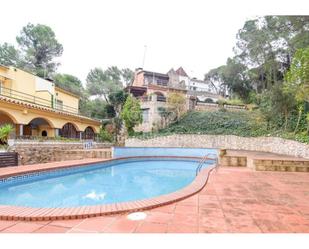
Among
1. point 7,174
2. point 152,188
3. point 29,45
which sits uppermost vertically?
point 29,45

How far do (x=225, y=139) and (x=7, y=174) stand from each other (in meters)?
15.7

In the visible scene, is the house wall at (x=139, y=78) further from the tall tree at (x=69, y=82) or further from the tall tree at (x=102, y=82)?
the tall tree at (x=69, y=82)

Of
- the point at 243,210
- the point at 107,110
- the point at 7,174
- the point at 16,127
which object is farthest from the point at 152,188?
the point at 107,110

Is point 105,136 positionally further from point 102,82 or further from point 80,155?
point 102,82

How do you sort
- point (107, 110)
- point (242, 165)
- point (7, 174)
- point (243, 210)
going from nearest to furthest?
1. point (243, 210)
2. point (7, 174)
3. point (242, 165)
4. point (107, 110)

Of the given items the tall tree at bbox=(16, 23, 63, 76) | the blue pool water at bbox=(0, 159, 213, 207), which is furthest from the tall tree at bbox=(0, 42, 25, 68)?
the blue pool water at bbox=(0, 159, 213, 207)

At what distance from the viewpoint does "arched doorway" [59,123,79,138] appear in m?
19.4

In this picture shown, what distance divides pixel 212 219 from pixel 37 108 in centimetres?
1391

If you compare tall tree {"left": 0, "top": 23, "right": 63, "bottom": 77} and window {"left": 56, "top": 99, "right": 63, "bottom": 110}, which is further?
tall tree {"left": 0, "top": 23, "right": 63, "bottom": 77}

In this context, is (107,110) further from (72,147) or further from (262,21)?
(262,21)

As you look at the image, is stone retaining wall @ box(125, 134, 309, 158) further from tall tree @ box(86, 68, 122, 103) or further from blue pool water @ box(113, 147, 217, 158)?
tall tree @ box(86, 68, 122, 103)

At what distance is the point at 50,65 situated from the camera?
1172 inches

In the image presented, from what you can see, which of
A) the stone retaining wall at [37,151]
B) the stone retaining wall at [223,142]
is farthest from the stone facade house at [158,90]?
the stone retaining wall at [37,151]

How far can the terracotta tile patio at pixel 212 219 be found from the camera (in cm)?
282
